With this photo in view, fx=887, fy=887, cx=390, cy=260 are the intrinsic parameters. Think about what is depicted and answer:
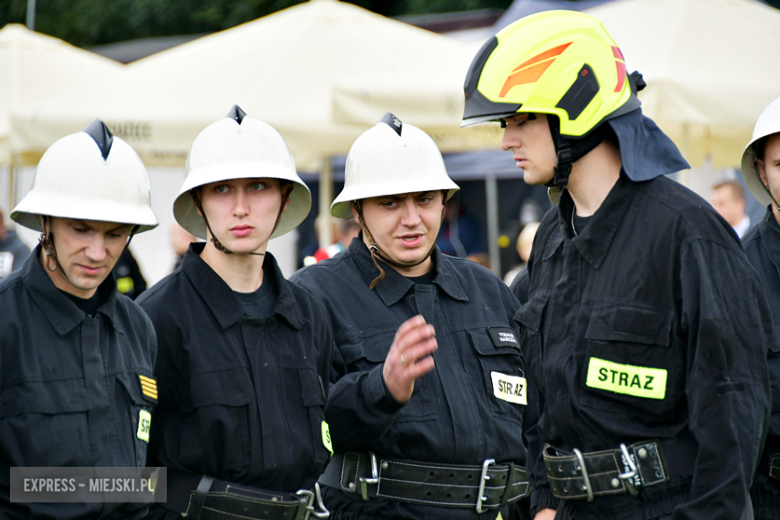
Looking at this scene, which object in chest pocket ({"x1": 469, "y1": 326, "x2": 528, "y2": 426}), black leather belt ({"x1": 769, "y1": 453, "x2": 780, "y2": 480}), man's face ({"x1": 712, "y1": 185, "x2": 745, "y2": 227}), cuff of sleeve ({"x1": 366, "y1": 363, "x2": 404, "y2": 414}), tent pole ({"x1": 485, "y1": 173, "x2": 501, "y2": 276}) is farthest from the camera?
tent pole ({"x1": 485, "y1": 173, "x2": 501, "y2": 276})

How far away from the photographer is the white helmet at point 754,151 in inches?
135

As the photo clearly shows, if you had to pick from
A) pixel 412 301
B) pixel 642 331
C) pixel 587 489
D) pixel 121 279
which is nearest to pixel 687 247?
pixel 642 331

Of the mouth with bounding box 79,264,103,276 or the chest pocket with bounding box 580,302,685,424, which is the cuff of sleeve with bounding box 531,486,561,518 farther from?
the mouth with bounding box 79,264,103,276

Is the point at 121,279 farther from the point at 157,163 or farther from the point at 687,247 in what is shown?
the point at 687,247

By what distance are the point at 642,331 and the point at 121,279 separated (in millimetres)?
5273

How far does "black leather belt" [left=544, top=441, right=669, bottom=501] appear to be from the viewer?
2.64m

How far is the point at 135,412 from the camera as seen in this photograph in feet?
8.89

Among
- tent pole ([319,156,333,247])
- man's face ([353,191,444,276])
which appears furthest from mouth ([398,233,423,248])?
tent pole ([319,156,333,247])

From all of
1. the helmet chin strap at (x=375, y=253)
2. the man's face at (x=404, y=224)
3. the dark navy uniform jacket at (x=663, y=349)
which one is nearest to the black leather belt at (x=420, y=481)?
the dark navy uniform jacket at (x=663, y=349)

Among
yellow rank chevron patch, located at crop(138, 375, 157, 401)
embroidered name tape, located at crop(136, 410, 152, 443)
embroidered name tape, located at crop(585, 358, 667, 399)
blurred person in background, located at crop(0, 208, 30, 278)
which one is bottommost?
embroidered name tape, located at crop(136, 410, 152, 443)

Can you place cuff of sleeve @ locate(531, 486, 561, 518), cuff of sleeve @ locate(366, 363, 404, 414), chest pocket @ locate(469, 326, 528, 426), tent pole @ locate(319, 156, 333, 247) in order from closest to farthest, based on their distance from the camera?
cuff of sleeve @ locate(366, 363, 404, 414) < cuff of sleeve @ locate(531, 486, 561, 518) < chest pocket @ locate(469, 326, 528, 426) < tent pole @ locate(319, 156, 333, 247)

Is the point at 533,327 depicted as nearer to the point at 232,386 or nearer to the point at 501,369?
the point at 501,369

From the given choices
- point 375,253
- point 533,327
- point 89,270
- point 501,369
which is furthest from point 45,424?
point 501,369

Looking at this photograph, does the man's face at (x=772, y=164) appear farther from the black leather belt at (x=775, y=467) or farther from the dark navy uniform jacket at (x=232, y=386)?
the dark navy uniform jacket at (x=232, y=386)
